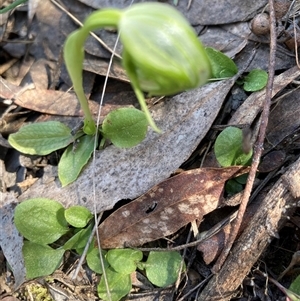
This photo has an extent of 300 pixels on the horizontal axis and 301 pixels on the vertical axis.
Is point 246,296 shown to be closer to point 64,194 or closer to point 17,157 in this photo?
point 64,194

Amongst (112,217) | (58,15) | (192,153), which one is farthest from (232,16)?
(112,217)

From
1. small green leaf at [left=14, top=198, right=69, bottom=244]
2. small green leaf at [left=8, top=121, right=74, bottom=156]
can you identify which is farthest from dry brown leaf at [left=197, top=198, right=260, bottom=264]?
small green leaf at [left=8, top=121, right=74, bottom=156]

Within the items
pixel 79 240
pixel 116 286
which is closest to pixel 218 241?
pixel 116 286

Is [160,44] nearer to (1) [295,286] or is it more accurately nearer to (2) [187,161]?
(2) [187,161]

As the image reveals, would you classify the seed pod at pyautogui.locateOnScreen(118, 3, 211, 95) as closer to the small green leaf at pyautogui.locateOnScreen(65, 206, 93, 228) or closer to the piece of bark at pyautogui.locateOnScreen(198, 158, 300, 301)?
the piece of bark at pyautogui.locateOnScreen(198, 158, 300, 301)

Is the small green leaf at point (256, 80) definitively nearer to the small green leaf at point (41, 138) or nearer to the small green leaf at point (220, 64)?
the small green leaf at point (220, 64)

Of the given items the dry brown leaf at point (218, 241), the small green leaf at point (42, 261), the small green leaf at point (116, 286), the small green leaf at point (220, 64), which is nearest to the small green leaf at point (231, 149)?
the dry brown leaf at point (218, 241)
